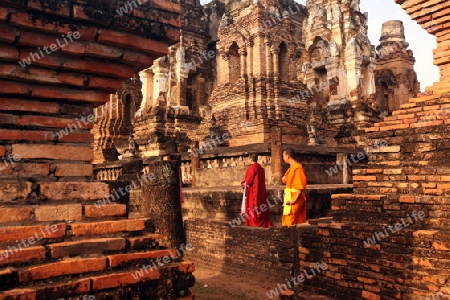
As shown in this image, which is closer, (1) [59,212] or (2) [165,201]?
(1) [59,212]

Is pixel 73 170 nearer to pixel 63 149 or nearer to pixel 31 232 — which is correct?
pixel 63 149

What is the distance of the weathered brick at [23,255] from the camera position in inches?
87.9

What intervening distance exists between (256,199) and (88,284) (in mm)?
5274

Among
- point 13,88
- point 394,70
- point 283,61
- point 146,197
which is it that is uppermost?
point 394,70

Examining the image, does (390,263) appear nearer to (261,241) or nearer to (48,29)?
(261,241)

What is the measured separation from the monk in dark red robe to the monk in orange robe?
733 mm

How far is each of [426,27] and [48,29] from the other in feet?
14.9

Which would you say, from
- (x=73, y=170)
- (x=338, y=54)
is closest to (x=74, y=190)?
(x=73, y=170)

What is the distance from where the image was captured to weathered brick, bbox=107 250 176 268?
8.18 feet

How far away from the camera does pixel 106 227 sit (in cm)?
262

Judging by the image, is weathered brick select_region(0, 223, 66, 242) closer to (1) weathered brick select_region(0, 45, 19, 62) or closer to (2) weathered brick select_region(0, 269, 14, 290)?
(2) weathered brick select_region(0, 269, 14, 290)

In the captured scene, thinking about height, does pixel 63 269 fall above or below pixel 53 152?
below

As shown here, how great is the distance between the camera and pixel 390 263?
13.3ft

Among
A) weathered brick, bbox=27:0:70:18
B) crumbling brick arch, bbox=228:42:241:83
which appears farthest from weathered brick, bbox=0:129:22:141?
crumbling brick arch, bbox=228:42:241:83
